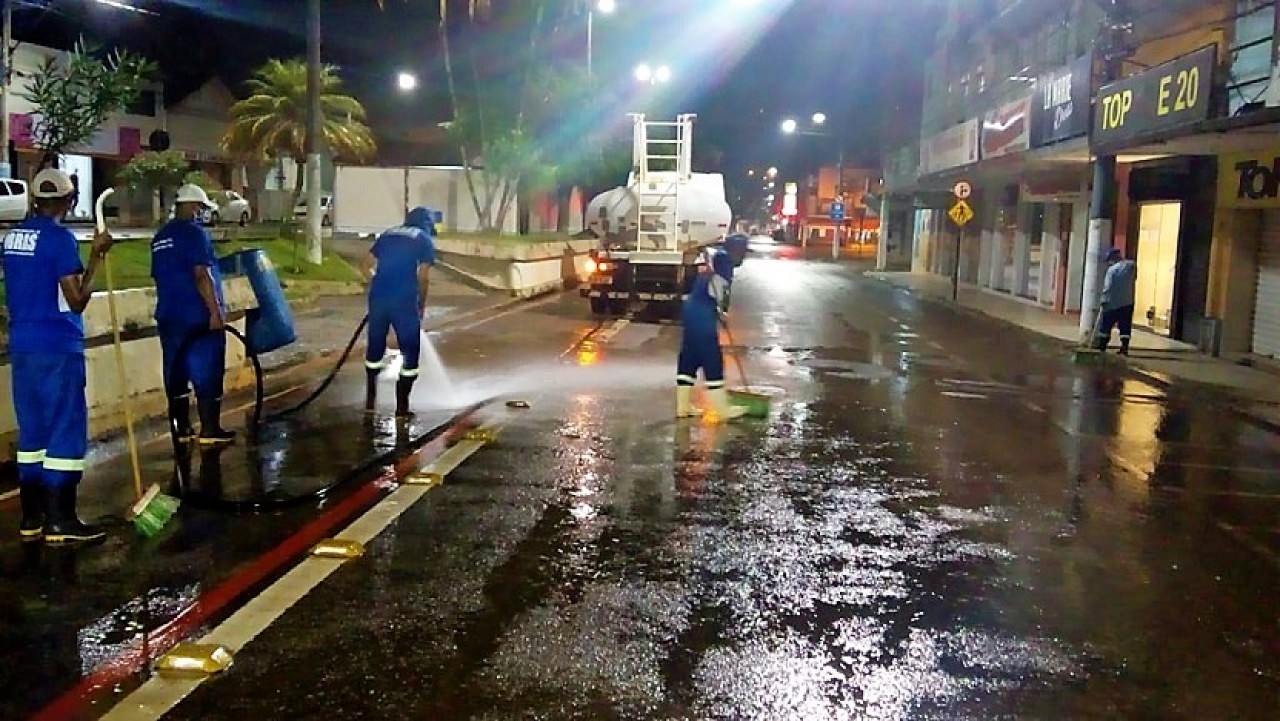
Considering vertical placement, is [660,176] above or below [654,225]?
above

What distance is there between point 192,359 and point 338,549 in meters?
3.13

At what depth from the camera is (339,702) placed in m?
4.57

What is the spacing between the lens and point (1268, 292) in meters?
18.7

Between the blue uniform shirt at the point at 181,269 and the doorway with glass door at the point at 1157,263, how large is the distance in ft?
59.5

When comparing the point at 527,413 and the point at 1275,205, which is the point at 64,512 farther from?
the point at 1275,205

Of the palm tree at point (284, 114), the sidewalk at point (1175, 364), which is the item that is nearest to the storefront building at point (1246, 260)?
the sidewalk at point (1175, 364)

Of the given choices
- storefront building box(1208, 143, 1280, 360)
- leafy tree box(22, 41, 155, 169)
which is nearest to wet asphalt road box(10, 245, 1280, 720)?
leafy tree box(22, 41, 155, 169)

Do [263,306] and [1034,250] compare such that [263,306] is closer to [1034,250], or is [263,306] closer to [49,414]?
[49,414]

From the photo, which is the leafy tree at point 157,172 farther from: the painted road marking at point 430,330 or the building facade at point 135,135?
the painted road marking at point 430,330

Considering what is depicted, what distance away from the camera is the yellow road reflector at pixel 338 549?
6.51 metres

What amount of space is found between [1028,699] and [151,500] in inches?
189

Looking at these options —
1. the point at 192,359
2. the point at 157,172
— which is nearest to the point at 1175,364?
the point at 192,359

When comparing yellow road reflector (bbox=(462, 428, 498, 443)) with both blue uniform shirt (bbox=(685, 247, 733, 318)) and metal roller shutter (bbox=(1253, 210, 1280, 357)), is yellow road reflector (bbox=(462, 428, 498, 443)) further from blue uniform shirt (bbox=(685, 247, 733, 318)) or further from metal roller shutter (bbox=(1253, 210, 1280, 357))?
metal roller shutter (bbox=(1253, 210, 1280, 357))

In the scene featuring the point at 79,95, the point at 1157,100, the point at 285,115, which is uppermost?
the point at 285,115
